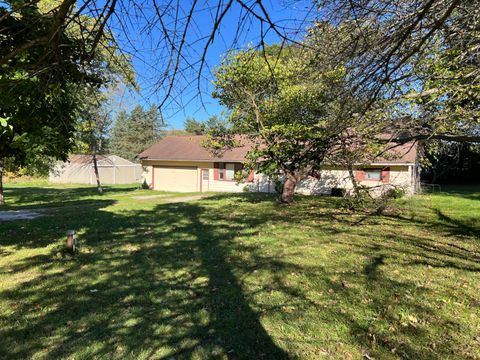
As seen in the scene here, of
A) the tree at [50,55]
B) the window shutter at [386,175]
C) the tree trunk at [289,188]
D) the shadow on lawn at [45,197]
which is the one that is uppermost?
the tree at [50,55]

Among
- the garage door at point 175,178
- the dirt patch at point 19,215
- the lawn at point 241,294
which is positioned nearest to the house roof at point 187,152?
the garage door at point 175,178

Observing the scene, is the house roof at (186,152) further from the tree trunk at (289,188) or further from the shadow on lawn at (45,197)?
the tree trunk at (289,188)

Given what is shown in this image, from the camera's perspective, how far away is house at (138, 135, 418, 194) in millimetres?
20672

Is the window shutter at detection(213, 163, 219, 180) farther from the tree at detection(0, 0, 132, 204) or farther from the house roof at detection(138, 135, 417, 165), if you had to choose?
the tree at detection(0, 0, 132, 204)

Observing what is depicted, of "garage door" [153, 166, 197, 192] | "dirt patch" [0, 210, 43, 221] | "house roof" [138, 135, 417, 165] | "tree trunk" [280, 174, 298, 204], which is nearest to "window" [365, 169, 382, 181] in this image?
"tree trunk" [280, 174, 298, 204]

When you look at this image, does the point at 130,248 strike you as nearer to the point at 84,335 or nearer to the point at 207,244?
the point at 207,244

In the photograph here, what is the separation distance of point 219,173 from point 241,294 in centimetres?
2130

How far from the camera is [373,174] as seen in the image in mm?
21219

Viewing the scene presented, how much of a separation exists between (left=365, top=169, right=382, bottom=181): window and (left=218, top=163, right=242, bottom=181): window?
336 inches

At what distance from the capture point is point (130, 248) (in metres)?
7.75

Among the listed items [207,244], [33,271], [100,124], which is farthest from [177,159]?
[33,271]

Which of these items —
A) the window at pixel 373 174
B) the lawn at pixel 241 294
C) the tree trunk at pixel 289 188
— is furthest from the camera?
the window at pixel 373 174

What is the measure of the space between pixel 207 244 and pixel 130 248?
170 centimetres

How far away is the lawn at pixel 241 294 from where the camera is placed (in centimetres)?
353
